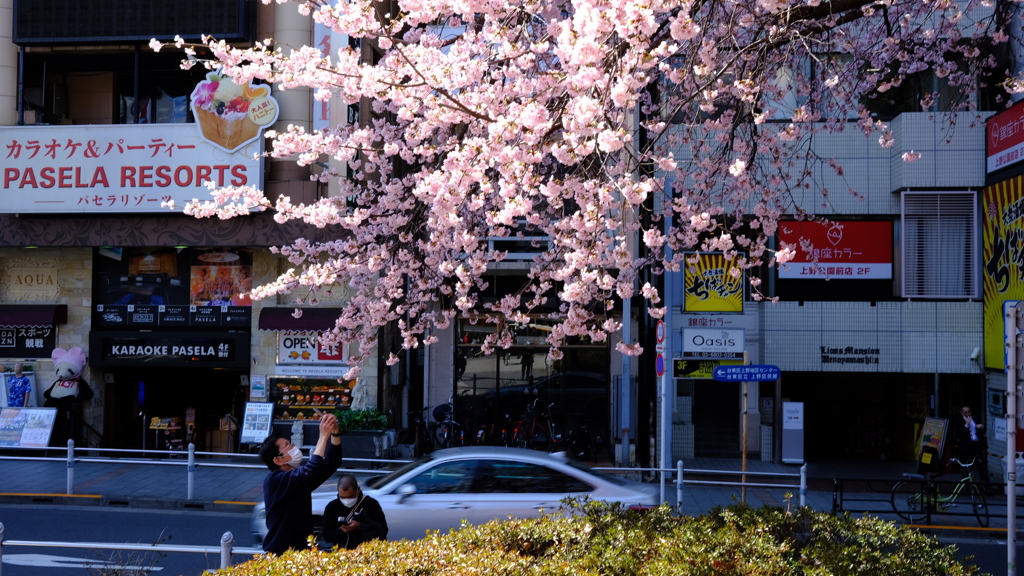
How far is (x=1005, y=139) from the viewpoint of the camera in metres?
15.9

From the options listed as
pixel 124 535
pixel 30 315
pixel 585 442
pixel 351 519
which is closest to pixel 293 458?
pixel 351 519

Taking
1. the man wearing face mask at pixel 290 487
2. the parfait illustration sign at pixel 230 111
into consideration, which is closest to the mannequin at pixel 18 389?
the parfait illustration sign at pixel 230 111

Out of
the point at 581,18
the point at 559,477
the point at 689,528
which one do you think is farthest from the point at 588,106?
the point at 559,477

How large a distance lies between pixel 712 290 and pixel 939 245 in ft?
15.5

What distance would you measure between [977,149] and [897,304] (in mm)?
3465

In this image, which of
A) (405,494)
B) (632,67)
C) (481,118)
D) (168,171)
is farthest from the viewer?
(168,171)

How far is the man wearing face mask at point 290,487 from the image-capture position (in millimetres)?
5695

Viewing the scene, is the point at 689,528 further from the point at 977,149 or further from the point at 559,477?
the point at 977,149

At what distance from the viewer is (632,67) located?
247 inches

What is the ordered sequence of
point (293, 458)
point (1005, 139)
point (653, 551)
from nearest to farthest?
point (653, 551)
point (293, 458)
point (1005, 139)

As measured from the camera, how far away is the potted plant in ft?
53.5

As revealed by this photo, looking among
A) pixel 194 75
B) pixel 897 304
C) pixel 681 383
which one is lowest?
pixel 681 383

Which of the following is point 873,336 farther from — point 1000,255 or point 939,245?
point 1000,255

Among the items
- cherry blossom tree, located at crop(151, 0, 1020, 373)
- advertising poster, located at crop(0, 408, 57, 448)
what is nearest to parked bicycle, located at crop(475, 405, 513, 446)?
cherry blossom tree, located at crop(151, 0, 1020, 373)
